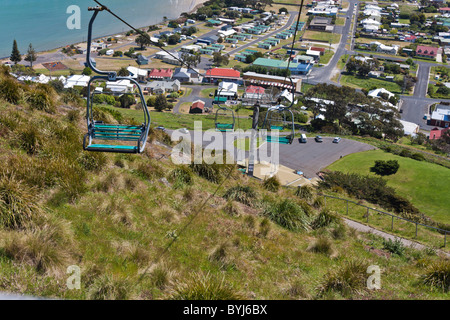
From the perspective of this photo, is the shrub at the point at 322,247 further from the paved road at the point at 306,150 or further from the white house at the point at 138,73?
the white house at the point at 138,73

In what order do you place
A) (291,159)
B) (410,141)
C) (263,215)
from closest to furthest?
(263,215), (291,159), (410,141)

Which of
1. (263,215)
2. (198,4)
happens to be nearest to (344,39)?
(198,4)

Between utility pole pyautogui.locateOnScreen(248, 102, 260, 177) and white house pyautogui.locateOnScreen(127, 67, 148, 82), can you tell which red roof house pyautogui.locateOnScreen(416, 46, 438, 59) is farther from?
utility pole pyautogui.locateOnScreen(248, 102, 260, 177)

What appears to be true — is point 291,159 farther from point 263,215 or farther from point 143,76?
point 143,76

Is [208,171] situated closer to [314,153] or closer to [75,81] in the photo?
[314,153]

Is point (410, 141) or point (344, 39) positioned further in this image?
point (344, 39)

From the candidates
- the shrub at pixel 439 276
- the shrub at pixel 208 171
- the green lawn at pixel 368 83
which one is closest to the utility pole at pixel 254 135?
the shrub at pixel 208 171
